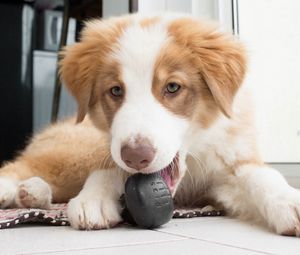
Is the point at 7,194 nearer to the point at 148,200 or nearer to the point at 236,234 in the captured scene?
the point at 148,200

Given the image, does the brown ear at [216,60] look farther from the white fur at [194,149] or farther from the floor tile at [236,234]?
the floor tile at [236,234]

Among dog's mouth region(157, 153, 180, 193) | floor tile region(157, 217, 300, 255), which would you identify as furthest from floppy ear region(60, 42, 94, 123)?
floor tile region(157, 217, 300, 255)

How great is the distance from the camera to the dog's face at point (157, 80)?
144 cm

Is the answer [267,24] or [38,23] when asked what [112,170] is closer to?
[267,24]

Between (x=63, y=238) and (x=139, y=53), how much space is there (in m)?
0.57

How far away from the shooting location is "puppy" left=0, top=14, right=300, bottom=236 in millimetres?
1417

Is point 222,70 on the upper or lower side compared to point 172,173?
upper

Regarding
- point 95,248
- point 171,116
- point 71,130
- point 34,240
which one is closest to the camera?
point 95,248

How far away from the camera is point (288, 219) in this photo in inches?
51.9

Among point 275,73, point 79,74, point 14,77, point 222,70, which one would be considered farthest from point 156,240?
point 14,77

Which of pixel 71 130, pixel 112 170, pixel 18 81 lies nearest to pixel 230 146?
pixel 112 170

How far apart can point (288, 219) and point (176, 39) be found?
63 cm

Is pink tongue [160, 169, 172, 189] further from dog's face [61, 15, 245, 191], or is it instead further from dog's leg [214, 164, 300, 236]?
dog's leg [214, 164, 300, 236]

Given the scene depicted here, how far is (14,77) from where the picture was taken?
405 cm
